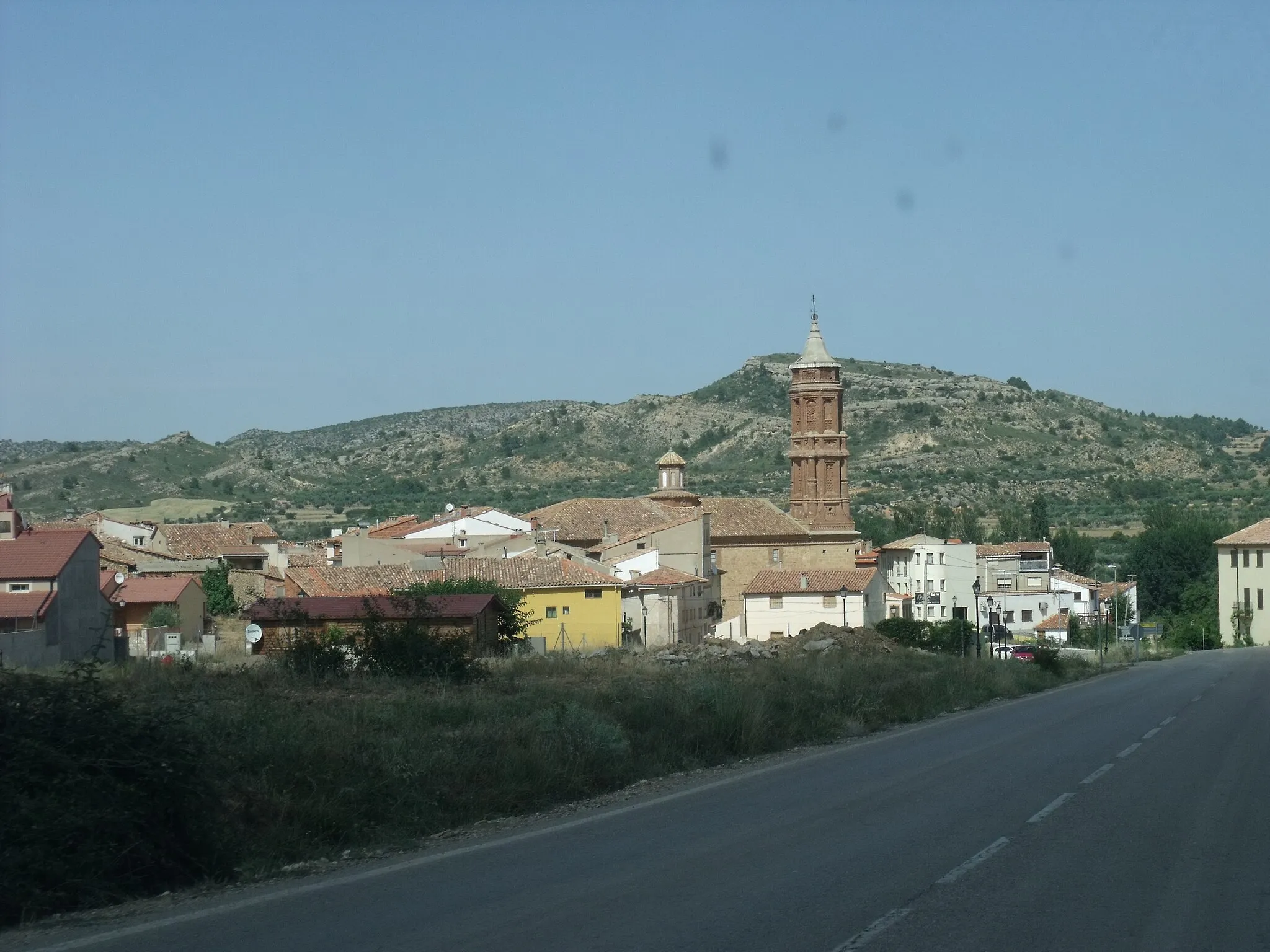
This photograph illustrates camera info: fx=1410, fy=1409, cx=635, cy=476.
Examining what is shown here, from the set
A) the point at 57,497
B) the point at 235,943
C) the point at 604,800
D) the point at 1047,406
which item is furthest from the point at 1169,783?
the point at 1047,406

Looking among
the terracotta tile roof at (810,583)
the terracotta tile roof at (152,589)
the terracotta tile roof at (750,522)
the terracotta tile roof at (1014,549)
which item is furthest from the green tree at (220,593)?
the terracotta tile roof at (1014,549)

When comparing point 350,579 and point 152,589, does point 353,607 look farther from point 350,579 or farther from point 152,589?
point 350,579

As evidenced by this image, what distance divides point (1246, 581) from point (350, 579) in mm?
59714

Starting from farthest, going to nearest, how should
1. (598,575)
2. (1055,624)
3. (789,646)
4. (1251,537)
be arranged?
(1251,537) < (1055,624) < (598,575) < (789,646)

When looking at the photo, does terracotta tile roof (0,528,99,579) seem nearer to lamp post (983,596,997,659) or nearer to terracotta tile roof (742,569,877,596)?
terracotta tile roof (742,569,877,596)

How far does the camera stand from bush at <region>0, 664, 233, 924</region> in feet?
29.6

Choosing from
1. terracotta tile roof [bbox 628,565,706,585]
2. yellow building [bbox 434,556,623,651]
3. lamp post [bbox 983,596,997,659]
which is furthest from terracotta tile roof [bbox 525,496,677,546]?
yellow building [bbox 434,556,623,651]

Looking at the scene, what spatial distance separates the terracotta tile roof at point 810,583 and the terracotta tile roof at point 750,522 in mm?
7774

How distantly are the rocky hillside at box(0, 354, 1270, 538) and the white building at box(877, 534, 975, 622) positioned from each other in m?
40.9

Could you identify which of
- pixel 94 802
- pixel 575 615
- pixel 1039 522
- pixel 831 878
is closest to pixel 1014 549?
pixel 1039 522

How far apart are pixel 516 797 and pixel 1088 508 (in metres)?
133

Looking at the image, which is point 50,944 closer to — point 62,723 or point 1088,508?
point 62,723

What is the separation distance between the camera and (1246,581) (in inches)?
3425

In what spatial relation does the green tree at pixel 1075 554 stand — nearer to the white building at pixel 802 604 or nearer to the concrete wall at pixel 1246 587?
the concrete wall at pixel 1246 587
